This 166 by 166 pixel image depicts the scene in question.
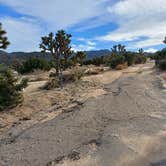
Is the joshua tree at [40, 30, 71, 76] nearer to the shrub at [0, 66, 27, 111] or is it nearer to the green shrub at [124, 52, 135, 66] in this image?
the shrub at [0, 66, 27, 111]

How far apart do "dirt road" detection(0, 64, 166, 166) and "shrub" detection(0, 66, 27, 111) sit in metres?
3.13

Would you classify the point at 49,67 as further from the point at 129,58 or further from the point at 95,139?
the point at 95,139

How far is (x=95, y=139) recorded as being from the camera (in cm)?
988

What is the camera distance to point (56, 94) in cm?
2047

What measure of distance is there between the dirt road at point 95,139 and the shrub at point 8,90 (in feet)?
10.3

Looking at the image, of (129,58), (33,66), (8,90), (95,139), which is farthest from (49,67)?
(95,139)

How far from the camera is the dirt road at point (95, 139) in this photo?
841 cm

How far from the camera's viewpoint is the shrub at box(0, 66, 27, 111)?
630 inches

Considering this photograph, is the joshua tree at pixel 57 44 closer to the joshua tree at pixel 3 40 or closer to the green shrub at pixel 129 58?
the joshua tree at pixel 3 40

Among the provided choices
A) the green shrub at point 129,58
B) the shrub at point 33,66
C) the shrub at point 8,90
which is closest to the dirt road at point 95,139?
the shrub at point 8,90

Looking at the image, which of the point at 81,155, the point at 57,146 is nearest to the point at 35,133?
the point at 57,146

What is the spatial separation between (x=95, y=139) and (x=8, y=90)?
754cm

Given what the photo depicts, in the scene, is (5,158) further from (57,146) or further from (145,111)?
(145,111)

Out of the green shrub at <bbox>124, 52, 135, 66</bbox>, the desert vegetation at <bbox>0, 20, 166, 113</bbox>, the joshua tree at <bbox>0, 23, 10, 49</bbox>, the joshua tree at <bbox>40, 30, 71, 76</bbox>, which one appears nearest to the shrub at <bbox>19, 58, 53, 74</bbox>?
the desert vegetation at <bbox>0, 20, 166, 113</bbox>
